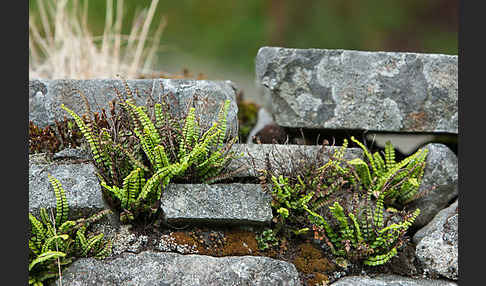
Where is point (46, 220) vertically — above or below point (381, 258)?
above

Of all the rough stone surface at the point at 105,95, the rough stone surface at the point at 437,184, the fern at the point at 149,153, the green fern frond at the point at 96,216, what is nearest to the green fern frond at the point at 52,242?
the green fern frond at the point at 96,216

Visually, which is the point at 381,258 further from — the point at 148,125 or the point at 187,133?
the point at 148,125

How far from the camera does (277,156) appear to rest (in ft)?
13.8

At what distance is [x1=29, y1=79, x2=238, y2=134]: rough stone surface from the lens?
4340mm

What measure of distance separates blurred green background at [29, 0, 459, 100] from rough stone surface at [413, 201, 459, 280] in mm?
6559

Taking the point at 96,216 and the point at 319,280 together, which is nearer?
the point at 96,216

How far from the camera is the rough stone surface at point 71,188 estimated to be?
3604 mm

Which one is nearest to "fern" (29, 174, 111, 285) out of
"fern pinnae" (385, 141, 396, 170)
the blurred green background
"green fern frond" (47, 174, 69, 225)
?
"green fern frond" (47, 174, 69, 225)

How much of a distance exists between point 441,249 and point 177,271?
83.3 inches

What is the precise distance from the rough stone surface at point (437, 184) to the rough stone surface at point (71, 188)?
2.84 meters

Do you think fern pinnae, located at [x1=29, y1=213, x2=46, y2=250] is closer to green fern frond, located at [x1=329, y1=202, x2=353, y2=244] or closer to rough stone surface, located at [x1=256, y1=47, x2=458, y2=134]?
green fern frond, located at [x1=329, y1=202, x2=353, y2=244]

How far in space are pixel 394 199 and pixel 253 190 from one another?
4.29ft

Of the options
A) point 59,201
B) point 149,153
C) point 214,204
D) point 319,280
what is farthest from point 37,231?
point 319,280

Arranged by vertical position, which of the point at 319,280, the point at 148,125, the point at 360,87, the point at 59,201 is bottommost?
the point at 319,280
